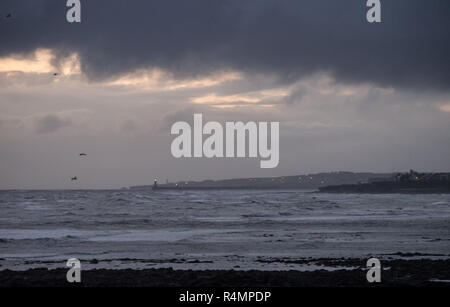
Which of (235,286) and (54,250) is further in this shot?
(54,250)

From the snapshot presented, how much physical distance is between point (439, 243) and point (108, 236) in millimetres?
17525

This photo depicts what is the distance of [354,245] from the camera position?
27.1m

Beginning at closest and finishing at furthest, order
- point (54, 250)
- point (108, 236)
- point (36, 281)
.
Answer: point (36, 281), point (54, 250), point (108, 236)

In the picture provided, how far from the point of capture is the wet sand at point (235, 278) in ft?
49.3

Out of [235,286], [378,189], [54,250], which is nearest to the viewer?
[235,286]

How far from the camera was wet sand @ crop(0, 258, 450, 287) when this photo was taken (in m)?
15.0

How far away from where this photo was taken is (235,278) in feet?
52.2

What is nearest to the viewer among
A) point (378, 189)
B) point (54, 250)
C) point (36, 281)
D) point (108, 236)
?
point (36, 281)
